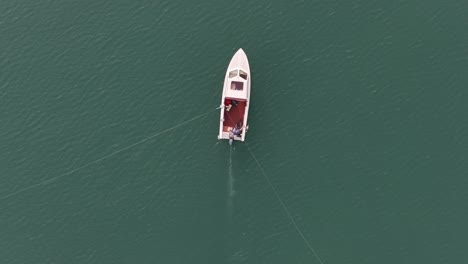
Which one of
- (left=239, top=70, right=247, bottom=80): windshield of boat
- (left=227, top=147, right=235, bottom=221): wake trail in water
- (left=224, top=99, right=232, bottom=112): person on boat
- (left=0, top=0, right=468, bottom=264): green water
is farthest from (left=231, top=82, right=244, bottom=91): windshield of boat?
(left=227, top=147, right=235, bottom=221): wake trail in water

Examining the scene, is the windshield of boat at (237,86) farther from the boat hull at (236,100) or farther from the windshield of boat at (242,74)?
the windshield of boat at (242,74)

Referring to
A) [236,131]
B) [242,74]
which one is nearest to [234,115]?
[236,131]

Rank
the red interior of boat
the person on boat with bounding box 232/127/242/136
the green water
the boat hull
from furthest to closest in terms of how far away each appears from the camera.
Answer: the red interior of boat < the boat hull < the person on boat with bounding box 232/127/242/136 < the green water

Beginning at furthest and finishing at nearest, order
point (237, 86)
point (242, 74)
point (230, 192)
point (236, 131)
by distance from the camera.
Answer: point (242, 74)
point (237, 86)
point (230, 192)
point (236, 131)

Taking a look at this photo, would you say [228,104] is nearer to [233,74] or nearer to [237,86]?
[237,86]

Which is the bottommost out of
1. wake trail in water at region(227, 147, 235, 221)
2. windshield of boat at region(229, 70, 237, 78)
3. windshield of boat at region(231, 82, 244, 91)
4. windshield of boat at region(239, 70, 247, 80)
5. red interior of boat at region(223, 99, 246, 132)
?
wake trail in water at region(227, 147, 235, 221)

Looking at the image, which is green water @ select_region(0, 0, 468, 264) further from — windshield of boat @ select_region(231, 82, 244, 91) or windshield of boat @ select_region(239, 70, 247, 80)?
windshield of boat @ select_region(231, 82, 244, 91)
